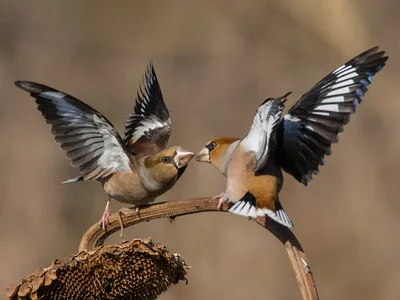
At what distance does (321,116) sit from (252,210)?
0.89 ft

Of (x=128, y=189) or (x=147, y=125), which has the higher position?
(x=147, y=125)

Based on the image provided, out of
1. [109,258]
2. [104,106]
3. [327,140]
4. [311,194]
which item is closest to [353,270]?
[311,194]

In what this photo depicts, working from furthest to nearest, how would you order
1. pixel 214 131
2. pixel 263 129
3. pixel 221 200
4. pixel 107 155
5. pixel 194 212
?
pixel 214 131 → pixel 107 155 → pixel 263 129 → pixel 221 200 → pixel 194 212

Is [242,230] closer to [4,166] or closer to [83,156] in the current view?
[4,166]

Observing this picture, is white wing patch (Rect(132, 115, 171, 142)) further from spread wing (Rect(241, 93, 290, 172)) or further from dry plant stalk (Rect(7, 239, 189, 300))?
dry plant stalk (Rect(7, 239, 189, 300))

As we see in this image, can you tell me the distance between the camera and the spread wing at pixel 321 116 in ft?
6.32

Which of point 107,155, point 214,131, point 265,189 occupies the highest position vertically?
point 265,189

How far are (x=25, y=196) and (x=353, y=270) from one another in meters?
1.39

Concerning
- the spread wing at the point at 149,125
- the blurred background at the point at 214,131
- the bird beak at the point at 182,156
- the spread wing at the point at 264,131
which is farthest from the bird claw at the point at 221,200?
the blurred background at the point at 214,131

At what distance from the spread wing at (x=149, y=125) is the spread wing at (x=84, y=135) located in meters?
0.12

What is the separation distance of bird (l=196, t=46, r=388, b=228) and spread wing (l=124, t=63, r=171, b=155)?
0.38 metres

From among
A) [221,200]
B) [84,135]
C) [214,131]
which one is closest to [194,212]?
[221,200]

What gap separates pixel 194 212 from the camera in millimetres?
1663

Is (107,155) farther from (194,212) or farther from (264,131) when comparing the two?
(194,212)
